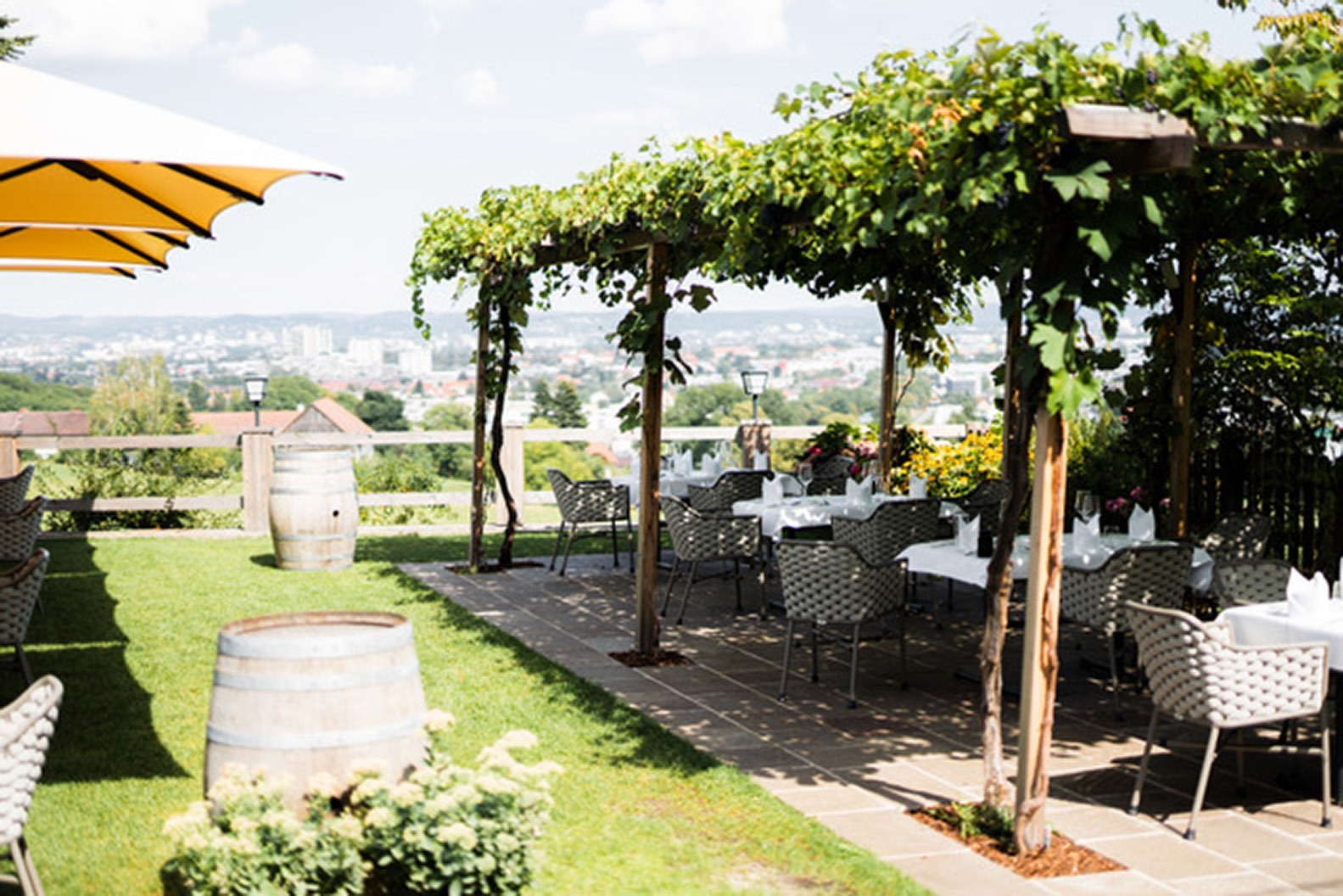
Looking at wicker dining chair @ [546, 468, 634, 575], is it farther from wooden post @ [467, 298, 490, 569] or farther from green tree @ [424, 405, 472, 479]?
green tree @ [424, 405, 472, 479]

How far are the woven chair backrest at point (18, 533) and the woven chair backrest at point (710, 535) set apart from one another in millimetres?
3983

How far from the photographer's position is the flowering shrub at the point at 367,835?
3750 millimetres

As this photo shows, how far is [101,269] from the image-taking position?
923 centimetres

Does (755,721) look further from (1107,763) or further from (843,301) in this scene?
(843,301)

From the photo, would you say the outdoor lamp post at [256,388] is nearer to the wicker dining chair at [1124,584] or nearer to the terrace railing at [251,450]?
the terrace railing at [251,450]

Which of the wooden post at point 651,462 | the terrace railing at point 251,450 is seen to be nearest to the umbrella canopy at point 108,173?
the wooden post at point 651,462

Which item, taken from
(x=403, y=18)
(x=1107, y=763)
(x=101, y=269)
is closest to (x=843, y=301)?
(x=101, y=269)

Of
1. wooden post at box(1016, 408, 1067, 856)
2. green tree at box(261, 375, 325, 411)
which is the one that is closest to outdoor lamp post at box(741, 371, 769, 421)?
wooden post at box(1016, 408, 1067, 856)

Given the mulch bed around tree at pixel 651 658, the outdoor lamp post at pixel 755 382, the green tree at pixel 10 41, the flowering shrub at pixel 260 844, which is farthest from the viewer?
the green tree at pixel 10 41

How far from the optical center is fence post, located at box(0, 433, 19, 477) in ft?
42.6

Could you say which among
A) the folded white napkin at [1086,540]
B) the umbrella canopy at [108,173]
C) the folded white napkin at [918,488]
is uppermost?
the umbrella canopy at [108,173]

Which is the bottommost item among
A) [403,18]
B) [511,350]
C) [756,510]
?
[756,510]

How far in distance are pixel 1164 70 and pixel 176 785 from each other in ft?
14.8

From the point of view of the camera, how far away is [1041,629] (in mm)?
4684
